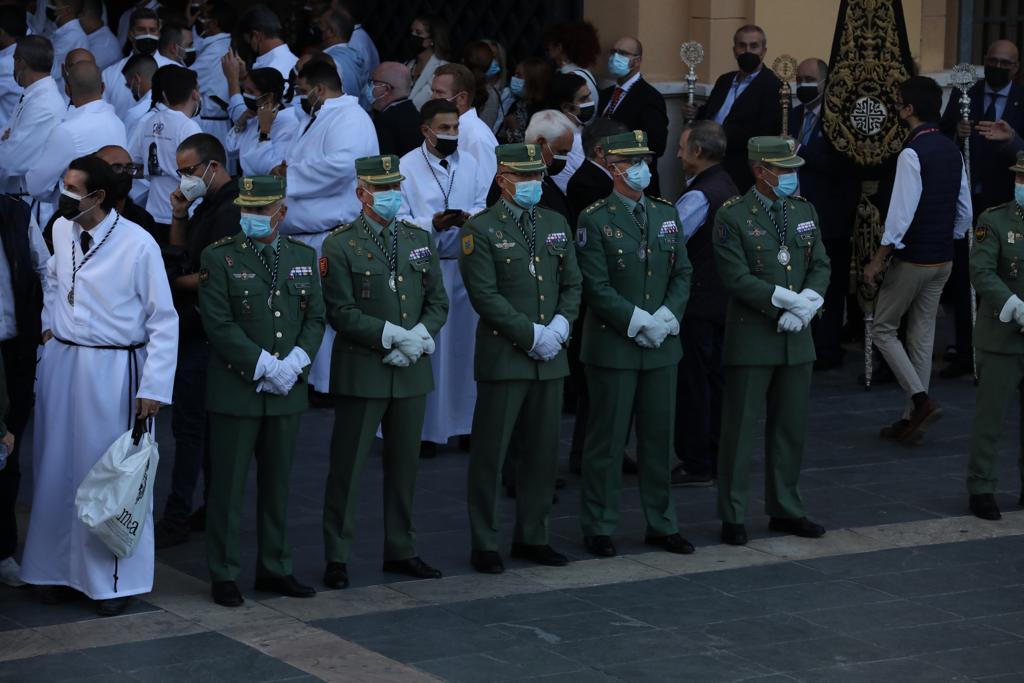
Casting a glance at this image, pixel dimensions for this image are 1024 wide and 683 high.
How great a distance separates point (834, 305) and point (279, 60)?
4212 millimetres

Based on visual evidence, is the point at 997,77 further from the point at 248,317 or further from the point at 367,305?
the point at 248,317

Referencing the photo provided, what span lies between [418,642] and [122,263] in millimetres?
1982

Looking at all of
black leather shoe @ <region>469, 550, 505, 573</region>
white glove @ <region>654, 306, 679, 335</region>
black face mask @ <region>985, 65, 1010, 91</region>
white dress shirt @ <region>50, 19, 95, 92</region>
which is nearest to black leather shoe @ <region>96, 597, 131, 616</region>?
black leather shoe @ <region>469, 550, 505, 573</region>

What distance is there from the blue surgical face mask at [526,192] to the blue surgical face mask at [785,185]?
1.24 meters

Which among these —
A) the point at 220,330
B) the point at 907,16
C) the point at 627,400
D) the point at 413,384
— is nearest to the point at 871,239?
the point at 907,16

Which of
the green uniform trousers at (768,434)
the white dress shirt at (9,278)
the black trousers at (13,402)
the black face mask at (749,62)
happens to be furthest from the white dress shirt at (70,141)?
the black face mask at (749,62)

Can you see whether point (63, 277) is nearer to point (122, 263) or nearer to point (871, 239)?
point (122, 263)

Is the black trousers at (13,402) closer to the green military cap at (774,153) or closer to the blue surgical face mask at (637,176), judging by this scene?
the blue surgical face mask at (637,176)

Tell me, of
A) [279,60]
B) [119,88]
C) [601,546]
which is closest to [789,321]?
[601,546]

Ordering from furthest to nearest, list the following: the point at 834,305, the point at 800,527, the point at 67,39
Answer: the point at 67,39
the point at 834,305
the point at 800,527

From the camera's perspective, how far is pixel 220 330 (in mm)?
7969

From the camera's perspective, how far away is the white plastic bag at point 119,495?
7.77 metres

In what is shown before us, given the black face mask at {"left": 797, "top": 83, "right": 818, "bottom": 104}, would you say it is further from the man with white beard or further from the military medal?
the military medal

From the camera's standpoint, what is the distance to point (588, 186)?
33.4 ft
